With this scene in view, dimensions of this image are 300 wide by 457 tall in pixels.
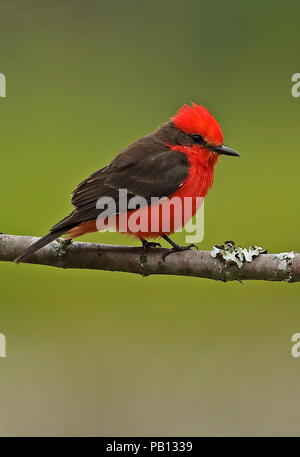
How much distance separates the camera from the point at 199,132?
6023mm

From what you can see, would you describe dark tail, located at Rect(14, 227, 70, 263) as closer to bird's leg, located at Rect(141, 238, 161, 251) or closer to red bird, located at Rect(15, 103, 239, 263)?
red bird, located at Rect(15, 103, 239, 263)

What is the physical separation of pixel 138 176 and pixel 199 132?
0.47 metres

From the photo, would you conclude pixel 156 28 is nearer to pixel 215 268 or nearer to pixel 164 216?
pixel 164 216

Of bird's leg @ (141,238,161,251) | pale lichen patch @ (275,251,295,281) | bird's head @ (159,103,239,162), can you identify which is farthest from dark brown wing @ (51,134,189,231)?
pale lichen patch @ (275,251,295,281)

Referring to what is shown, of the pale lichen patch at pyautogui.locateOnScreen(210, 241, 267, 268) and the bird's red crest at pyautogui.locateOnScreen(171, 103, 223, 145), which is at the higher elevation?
the bird's red crest at pyautogui.locateOnScreen(171, 103, 223, 145)

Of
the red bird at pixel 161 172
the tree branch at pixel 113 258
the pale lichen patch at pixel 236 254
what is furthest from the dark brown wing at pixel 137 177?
the pale lichen patch at pixel 236 254

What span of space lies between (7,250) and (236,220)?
3996 millimetres

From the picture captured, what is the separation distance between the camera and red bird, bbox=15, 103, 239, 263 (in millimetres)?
5590

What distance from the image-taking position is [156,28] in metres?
10.5

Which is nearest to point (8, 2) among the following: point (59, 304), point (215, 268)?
point (59, 304)

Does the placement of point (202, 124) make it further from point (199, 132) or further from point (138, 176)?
point (138, 176)

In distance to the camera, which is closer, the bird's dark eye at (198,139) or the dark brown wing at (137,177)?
the dark brown wing at (137,177)

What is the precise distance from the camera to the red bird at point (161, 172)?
5590 millimetres

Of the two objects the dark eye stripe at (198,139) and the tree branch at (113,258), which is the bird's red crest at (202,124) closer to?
the dark eye stripe at (198,139)
